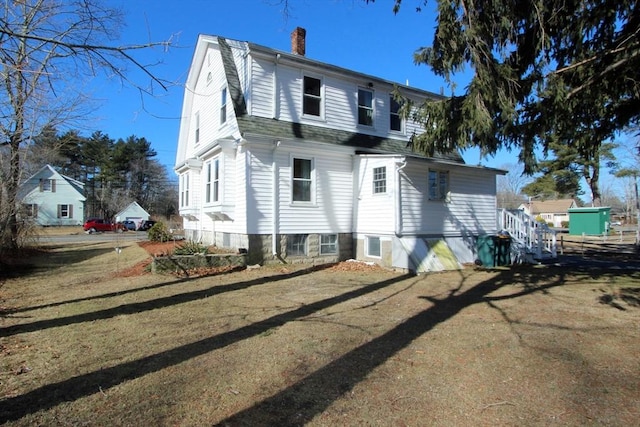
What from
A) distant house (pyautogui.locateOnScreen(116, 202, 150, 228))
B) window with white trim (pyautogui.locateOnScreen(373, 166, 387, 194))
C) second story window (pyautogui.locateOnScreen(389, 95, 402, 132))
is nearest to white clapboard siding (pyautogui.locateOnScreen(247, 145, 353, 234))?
window with white trim (pyautogui.locateOnScreen(373, 166, 387, 194))

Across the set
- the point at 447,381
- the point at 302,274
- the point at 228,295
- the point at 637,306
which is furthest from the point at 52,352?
the point at 637,306

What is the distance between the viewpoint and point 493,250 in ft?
43.2

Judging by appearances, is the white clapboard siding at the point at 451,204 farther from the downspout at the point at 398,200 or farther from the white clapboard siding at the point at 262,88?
the white clapboard siding at the point at 262,88

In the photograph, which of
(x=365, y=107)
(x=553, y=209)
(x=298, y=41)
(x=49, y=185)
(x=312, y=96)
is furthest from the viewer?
(x=553, y=209)

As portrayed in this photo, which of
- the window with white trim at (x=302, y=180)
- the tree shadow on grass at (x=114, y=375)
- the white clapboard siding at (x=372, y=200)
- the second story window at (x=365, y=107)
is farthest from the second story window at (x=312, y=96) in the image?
the tree shadow on grass at (x=114, y=375)

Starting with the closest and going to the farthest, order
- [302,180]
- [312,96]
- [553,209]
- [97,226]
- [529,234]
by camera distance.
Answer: [302,180], [312,96], [529,234], [97,226], [553,209]

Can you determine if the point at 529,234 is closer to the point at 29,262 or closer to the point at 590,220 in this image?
the point at 29,262

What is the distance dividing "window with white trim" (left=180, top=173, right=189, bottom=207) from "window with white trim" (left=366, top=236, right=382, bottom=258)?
9.05 meters

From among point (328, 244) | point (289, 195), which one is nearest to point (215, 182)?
→ point (289, 195)

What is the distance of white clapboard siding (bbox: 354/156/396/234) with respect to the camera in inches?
485

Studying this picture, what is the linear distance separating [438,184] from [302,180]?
190 inches

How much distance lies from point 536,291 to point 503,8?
5902 millimetres

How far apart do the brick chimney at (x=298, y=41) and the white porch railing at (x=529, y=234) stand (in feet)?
33.3

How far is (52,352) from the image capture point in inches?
189
